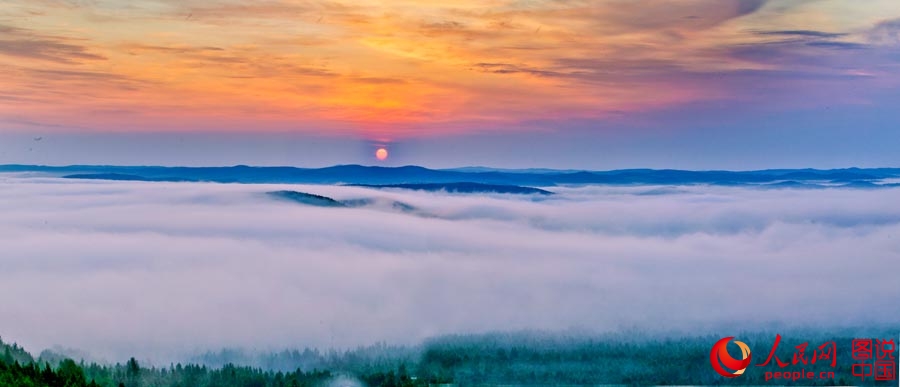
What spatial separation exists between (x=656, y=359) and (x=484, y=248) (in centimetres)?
1070

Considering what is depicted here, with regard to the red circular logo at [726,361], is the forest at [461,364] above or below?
below

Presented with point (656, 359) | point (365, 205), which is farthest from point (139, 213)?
point (656, 359)

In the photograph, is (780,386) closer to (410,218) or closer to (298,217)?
(410,218)

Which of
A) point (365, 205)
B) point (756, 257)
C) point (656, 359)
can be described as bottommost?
point (656, 359)

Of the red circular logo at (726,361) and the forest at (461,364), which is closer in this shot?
the red circular logo at (726,361)

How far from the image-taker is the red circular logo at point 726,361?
2120 cm

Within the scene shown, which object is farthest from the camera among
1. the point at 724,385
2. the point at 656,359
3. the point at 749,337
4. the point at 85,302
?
the point at 85,302

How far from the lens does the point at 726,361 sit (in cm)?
2541

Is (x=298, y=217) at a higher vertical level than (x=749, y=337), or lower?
higher

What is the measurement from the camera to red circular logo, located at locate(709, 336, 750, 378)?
21.2 meters

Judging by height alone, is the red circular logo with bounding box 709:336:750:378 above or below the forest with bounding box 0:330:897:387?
above

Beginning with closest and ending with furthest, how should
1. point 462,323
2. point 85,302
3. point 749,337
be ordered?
point 749,337, point 462,323, point 85,302

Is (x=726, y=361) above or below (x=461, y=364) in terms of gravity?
above

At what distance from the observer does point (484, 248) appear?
3778 centimetres
